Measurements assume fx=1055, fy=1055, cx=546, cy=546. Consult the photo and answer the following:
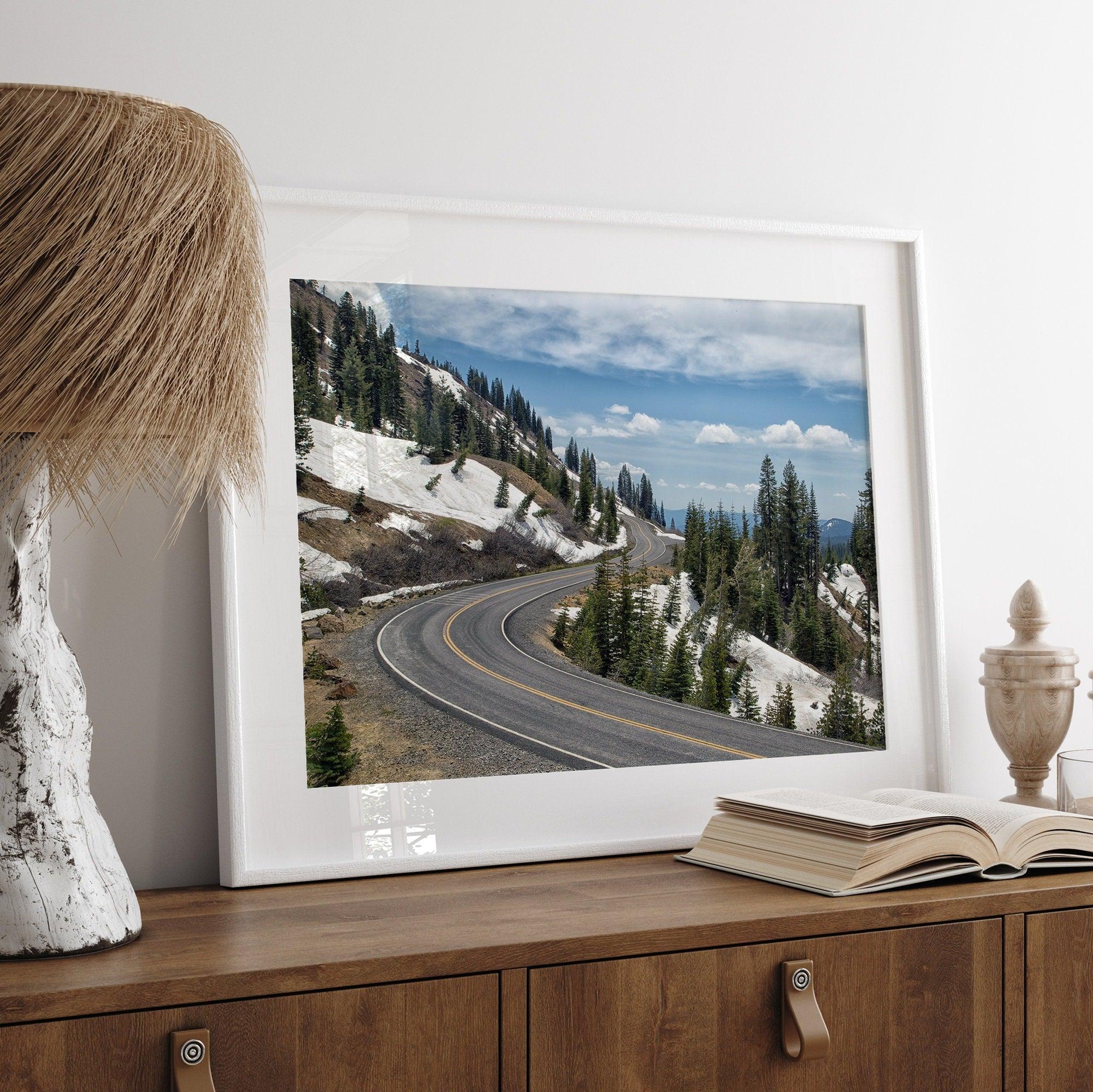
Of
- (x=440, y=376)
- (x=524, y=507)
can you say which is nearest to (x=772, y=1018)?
(x=524, y=507)

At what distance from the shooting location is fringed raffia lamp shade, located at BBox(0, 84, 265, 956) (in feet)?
2.72

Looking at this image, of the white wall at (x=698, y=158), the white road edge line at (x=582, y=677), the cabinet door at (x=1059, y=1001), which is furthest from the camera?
the white road edge line at (x=582, y=677)

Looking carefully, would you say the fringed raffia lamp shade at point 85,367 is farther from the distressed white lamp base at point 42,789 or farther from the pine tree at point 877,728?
the pine tree at point 877,728

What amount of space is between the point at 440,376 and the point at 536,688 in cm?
42

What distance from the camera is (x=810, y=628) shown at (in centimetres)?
148

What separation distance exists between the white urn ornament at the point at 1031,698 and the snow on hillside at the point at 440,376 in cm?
82

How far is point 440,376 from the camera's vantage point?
4.41 ft

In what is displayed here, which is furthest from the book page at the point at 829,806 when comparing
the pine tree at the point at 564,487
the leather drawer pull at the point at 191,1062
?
the leather drawer pull at the point at 191,1062

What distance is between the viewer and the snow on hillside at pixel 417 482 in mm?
1294

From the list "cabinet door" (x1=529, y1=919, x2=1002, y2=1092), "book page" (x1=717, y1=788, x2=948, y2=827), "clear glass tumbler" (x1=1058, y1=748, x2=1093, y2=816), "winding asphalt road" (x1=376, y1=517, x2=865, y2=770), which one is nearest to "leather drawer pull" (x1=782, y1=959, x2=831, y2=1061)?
"cabinet door" (x1=529, y1=919, x2=1002, y2=1092)

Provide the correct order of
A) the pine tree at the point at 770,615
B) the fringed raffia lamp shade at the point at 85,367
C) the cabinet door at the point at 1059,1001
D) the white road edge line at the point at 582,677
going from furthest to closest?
the pine tree at the point at 770,615
the white road edge line at the point at 582,677
the cabinet door at the point at 1059,1001
the fringed raffia lamp shade at the point at 85,367

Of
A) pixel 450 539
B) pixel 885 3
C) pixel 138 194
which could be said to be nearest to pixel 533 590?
pixel 450 539

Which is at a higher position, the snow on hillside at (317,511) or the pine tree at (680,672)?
the snow on hillside at (317,511)

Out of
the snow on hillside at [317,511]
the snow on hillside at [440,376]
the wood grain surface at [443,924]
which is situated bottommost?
the wood grain surface at [443,924]
